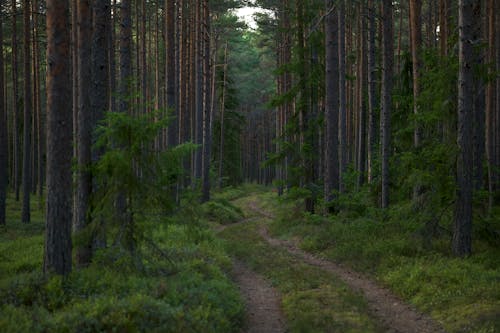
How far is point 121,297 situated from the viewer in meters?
7.71

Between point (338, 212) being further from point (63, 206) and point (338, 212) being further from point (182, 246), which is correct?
point (63, 206)

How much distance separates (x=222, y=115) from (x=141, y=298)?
35.4 m

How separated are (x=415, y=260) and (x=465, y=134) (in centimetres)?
330

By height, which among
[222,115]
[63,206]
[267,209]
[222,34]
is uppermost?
[222,34]

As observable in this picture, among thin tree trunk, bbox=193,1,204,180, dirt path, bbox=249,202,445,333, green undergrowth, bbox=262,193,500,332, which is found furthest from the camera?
thin tree trunk, bbox=193,1,204,180

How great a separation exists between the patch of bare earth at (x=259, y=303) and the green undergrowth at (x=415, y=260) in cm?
270

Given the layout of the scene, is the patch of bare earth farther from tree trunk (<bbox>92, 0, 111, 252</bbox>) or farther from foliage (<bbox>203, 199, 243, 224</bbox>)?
foliage (<bbox>203, 199, 243, 224</bbox>)

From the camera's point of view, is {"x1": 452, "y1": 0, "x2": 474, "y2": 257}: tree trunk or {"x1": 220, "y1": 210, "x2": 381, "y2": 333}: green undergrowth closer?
{"x1": 220, "y1": 210, "x2": 381, "y2": 333}: green undergrowth

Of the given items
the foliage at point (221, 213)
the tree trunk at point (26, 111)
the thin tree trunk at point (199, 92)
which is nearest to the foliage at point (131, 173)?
the tree trunk at point (26, 111)

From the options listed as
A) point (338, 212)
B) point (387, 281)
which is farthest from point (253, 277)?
point (338, 212)

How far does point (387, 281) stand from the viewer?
10891mm

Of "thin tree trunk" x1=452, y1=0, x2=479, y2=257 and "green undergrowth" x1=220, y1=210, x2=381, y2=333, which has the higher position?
"thin tree trunk" x1=452, y1=0, x2=479, y2=257

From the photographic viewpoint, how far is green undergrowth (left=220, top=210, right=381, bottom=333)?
8266 millimetres

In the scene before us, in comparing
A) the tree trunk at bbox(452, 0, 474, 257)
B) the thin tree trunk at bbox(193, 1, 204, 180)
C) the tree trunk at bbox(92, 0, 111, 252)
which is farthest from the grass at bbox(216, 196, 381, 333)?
the thin tree trunk at bbox(193, 1, 204, 180)
